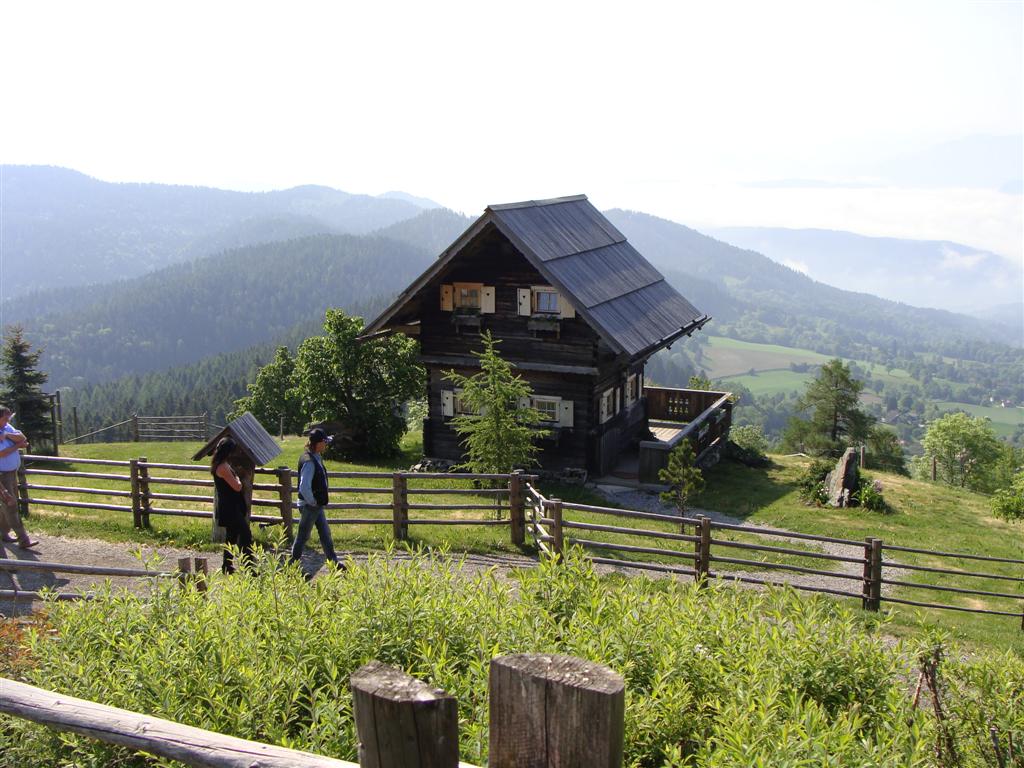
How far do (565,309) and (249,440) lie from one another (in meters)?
12.4

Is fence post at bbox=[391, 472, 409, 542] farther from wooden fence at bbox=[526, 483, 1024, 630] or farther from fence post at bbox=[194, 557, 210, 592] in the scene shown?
fence post at bbox=[194, 557, 210, 592]

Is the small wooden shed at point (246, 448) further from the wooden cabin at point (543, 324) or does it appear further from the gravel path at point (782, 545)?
the wooden cabin at point (543, 324)

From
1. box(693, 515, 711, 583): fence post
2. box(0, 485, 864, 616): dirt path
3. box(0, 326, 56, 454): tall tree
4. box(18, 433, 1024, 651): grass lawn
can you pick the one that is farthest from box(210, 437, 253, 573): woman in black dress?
box(0, 326, 56, 454): tall tree

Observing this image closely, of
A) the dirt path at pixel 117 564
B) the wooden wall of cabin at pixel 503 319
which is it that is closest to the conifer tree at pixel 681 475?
the dirt path at pixel 117 564

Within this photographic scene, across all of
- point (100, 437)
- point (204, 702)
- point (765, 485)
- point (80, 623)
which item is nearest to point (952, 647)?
point (204, 702)

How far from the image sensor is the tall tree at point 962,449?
51281 millimetres

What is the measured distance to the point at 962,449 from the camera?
54.3 m

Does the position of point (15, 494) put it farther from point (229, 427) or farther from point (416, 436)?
point (416, 436)

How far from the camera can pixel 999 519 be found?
25.4 metres

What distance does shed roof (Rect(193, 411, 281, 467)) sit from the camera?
14.8 m

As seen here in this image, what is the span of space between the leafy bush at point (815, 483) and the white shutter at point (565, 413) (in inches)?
282

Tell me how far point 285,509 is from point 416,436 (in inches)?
806

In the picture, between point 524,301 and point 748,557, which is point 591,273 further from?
point 748,557

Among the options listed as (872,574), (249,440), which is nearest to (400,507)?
(249,440)
